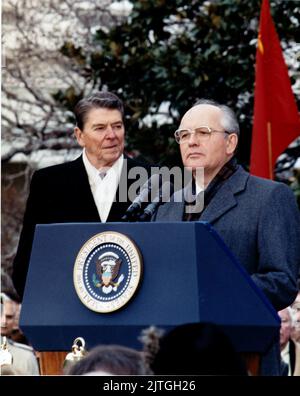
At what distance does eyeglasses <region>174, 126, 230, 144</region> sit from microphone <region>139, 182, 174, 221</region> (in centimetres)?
19

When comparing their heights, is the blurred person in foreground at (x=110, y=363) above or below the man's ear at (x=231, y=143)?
below

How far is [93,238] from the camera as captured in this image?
4.38 meters

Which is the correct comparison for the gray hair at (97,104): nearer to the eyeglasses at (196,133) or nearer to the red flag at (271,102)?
the eyeglasses at (196,133)

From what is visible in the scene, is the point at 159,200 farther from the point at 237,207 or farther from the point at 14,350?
the point at 14,350

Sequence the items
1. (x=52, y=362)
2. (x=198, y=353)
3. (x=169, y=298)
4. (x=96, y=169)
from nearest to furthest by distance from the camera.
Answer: (x=198, y=353) → (x=169, y=298) → (x=52, y=362) → (x=96, y=169)

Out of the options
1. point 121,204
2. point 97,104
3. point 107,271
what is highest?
point 97,104

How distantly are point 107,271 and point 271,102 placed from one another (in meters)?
5.65

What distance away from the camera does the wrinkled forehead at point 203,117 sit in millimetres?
5113

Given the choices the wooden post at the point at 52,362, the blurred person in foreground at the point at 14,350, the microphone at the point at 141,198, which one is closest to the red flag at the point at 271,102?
the blurred person in foreground at the point at 14,350

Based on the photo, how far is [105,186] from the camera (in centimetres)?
605

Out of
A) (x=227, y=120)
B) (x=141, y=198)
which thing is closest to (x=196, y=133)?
(x=227, y=120)

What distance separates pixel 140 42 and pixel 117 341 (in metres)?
7.56

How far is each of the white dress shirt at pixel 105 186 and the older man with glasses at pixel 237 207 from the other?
86 centimetres
